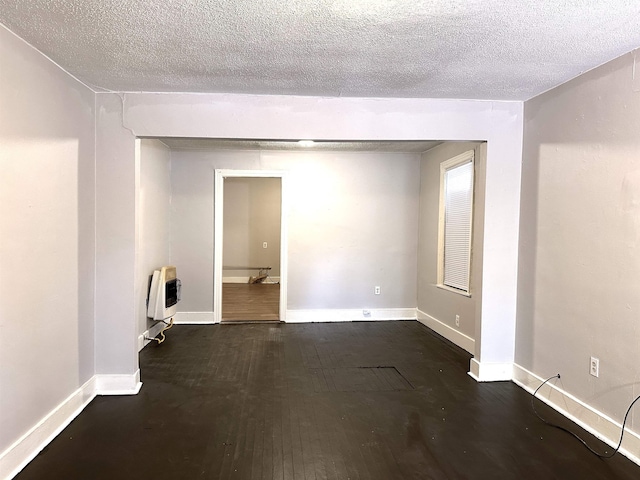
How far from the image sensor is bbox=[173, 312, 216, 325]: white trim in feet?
17.4

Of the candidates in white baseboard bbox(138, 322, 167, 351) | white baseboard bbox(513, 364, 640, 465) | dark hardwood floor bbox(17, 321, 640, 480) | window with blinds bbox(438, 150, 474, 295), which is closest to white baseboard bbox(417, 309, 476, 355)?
dark hardwood floor bbox(17, 321, 640, 480)

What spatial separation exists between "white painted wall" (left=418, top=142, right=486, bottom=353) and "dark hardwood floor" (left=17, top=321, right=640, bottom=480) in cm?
44

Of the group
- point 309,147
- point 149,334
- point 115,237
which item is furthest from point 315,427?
point 309,147

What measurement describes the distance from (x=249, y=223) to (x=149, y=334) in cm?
521

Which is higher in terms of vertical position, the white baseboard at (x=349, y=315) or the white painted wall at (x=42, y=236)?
the white painted wall at (x=42, y=236)

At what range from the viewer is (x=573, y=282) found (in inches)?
108

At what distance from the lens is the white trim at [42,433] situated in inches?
81.5

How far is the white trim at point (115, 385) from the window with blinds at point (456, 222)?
333 centimetres

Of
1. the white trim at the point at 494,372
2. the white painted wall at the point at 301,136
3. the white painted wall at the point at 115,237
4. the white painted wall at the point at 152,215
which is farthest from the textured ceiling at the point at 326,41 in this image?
the white trim at the point at 494,372

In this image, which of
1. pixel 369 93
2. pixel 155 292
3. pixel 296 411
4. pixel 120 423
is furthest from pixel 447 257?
pixel 120 423

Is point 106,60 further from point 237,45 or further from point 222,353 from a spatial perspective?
point 222,353

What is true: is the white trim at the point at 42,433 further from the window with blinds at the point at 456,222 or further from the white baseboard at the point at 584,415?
the window with blinds at the point at 456,222

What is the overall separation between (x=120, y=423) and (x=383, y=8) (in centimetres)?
294

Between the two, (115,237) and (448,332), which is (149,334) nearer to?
(115,237)
